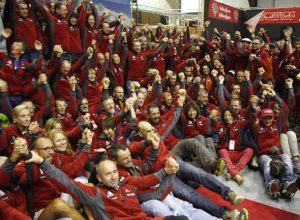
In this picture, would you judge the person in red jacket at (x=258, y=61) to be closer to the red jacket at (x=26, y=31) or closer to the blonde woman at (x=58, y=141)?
the red jacket at (x=26, y=31)

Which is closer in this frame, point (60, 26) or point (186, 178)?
point (186, 178)

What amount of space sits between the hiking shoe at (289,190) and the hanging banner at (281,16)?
8228mm

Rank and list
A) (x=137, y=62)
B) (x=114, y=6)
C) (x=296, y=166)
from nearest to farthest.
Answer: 1. (x=296, y=166)
2. (x=137, y=62)
3. (x=114, y=6)

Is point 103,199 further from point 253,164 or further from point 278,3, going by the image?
point 278,3

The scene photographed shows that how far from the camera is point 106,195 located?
2.56 m

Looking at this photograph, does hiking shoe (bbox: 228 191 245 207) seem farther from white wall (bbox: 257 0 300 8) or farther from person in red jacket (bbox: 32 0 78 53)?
white wall (bbox: 257 0 300 8)

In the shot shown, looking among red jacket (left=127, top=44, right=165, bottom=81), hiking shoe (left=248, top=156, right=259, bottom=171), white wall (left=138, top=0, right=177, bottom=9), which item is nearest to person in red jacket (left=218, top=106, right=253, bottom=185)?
hiking shoe (left=248, top=156, right=259, bottom=171)

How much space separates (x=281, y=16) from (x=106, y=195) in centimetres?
1004

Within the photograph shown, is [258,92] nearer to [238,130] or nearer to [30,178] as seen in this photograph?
[238,130]

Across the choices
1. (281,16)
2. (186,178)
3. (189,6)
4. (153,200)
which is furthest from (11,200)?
(189,6)

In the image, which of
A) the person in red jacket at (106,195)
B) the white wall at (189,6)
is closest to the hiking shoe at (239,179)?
the person in red jacket at (106,195)

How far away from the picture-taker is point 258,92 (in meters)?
6.19

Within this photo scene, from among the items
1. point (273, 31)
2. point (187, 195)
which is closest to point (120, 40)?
point (187, 195)

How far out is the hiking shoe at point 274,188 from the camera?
3.82 meters
